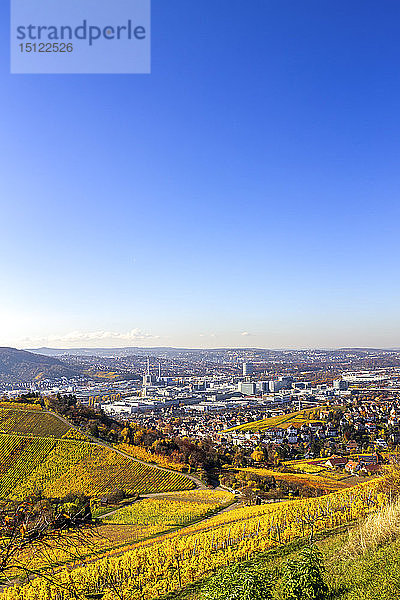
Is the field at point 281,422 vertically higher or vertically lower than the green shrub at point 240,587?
lower

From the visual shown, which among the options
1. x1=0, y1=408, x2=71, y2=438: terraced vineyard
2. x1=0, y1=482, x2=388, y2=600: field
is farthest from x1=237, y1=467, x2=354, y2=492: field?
x1=0, y1=408, x2=71, y2=438: terraced vineyard

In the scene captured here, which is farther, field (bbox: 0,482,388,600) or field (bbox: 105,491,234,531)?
field (bbox: 105,491,234,531)

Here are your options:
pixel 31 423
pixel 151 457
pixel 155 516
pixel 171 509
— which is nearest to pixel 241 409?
pixel 151 457

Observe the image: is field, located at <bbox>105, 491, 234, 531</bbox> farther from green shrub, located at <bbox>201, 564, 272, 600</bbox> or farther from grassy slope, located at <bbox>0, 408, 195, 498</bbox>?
green shrub, located at <bbox>201, 564, 272, 600</bbox>

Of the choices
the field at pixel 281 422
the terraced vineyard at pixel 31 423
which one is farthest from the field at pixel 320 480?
the field at pixel 281 422

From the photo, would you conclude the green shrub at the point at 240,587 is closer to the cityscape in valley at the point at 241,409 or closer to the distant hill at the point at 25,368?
the cityscape in valley at the point at 241,409

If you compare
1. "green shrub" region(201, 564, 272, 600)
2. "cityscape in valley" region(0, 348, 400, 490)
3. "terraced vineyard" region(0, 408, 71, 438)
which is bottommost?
"cityscape in valley" region(0, 348, 400, 490)

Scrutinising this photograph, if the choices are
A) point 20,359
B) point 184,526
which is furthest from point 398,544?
point 20,359
